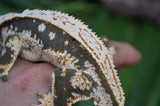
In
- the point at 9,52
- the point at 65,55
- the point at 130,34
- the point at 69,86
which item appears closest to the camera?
the point at 69,86

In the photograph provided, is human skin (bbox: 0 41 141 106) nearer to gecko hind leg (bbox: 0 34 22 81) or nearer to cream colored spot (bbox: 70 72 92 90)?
gecko hind leg (bbox: 0 34 22 81)

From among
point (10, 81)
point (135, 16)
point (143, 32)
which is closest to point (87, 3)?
point (135, 16)

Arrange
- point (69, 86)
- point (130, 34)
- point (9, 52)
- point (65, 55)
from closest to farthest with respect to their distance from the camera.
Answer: point (69, 86) < point (65, 55) < point (9, 52) < point (130, 34)

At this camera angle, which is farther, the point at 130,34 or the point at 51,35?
the point at 130,34

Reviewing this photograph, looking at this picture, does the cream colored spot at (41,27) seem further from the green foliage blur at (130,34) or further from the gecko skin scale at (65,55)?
the green foliage blur at (130,34)

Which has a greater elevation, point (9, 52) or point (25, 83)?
point (9, 52)

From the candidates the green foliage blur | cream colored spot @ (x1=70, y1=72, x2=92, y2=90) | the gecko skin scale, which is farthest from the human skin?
the green foliage blur

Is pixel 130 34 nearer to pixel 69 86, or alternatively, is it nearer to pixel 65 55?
pixel 65 55

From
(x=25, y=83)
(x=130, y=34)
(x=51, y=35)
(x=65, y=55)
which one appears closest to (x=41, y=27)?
(x=51, y=35)
